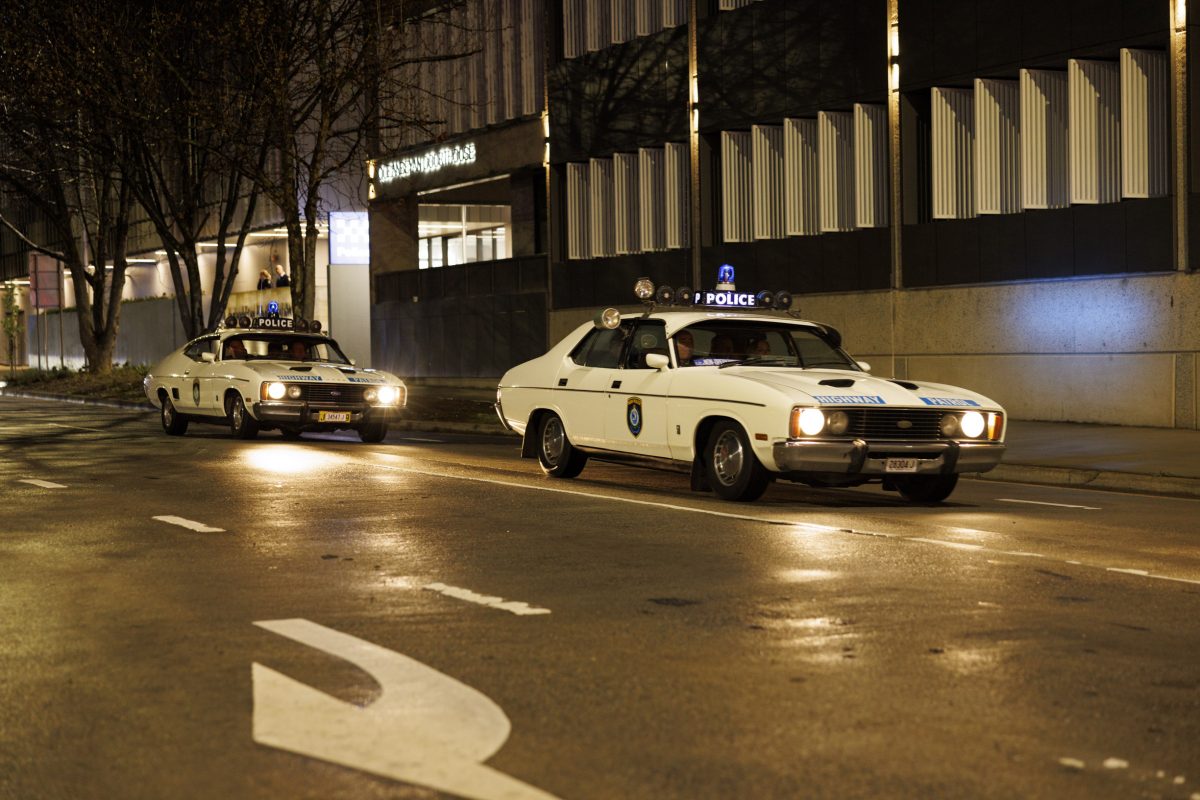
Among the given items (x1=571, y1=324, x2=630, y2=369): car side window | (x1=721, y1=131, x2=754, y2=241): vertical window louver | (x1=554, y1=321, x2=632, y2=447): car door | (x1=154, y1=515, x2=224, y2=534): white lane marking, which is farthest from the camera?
(x1=721, y1=131, x2=754, y2=241): vertical window louver

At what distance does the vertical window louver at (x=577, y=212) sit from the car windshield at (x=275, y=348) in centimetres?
1401

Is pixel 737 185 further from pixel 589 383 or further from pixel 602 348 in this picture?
pixel 589 383

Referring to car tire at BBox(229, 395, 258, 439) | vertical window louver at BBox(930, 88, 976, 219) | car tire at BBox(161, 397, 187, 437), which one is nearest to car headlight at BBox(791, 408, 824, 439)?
car tire at BBox(229, 395, 258, 439)

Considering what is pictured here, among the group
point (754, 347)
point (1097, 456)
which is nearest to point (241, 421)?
point (754, 347)

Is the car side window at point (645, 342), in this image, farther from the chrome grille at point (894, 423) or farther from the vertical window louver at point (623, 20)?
the vertical window louver at point (623, 20)

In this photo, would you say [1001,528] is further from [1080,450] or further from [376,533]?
[1080,450]

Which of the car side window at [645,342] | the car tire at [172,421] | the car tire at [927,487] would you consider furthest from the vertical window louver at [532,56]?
the car tire at [927,487]

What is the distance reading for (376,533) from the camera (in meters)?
11.1

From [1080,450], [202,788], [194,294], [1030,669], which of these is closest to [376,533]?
[1030,669]

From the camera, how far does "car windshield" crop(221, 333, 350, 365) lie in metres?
23.2

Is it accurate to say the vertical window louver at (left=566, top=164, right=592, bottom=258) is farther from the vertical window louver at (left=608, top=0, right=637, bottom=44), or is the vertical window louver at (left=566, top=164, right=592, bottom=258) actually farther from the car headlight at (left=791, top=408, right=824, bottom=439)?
the car headlight at (left=791, top=408, right=824, bottom=439)

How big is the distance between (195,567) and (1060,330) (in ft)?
56.2

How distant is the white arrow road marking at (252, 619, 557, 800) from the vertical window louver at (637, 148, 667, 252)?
28.1 meters

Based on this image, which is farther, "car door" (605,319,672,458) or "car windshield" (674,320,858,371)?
"car windshield" (674,320,858,371)
